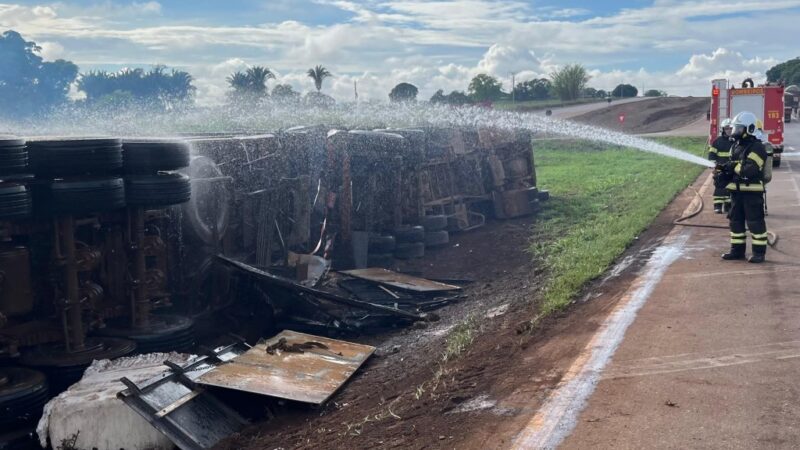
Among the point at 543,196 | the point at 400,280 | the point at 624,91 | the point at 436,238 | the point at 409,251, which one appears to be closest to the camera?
the point at 400,280

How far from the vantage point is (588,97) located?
70812mm

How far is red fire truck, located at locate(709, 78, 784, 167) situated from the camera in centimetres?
2161

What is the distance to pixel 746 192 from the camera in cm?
974

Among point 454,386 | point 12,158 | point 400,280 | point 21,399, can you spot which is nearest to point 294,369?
point 454,386

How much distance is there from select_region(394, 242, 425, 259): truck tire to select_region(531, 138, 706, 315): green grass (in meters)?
2.03

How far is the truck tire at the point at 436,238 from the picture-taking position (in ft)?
48.3

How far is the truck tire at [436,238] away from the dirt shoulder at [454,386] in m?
4.78

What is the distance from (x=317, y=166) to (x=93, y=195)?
6345 mm

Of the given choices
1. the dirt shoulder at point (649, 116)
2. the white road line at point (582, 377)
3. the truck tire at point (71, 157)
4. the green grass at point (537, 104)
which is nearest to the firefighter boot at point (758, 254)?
the white road line at point (582, 377)

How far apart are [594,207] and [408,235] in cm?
557

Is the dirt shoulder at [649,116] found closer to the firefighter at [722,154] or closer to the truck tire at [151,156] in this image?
Result: the firefighter at [722,154]

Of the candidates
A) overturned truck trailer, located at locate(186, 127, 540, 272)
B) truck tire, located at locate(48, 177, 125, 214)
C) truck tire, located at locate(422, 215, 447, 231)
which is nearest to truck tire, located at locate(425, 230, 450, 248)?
overturned truck trailer, located at locate(186, 127, 540, 272)

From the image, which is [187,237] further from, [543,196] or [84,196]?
[543,196]

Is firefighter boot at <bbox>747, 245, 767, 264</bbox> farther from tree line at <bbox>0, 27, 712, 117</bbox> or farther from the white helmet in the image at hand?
tree line at <bbox>0, 27, 712, 117</bbox>
